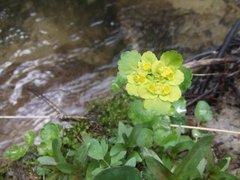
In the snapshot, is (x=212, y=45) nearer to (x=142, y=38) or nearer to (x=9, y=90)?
(x=142, y=38)

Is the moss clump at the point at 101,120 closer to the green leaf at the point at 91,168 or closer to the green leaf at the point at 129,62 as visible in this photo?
the green leaf at the point at 91,168

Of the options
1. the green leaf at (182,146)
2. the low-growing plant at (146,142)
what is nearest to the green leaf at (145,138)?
the low-growing plant at (146,142)

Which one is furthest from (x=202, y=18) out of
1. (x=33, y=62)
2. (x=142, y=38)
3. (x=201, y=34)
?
(x=33, y=62)

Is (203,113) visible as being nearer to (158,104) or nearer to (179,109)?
(179,109)

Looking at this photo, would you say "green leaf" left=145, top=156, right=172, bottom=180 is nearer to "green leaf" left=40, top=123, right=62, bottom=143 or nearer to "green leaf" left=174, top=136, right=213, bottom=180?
"green leaf" left=174, top=136, right=213, bottom=180

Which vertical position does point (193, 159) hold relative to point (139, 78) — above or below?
below

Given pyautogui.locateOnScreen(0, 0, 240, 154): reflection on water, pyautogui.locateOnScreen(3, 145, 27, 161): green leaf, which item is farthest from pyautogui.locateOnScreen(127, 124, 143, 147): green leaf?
pyautogui.locateOnScreen(0, 0, 240, 154): reflection on water

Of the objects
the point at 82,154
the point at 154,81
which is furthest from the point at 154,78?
the point at 82,154
